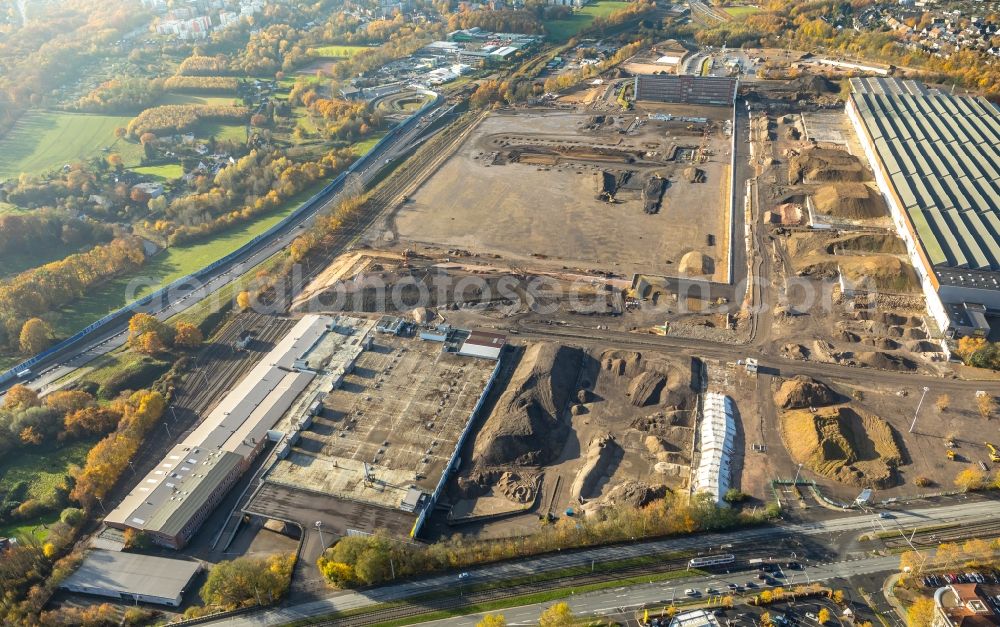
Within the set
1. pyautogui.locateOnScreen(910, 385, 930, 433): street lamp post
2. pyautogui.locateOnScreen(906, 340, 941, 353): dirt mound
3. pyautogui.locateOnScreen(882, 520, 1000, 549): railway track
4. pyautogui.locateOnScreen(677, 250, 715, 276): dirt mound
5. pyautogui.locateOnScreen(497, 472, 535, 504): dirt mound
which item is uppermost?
pyautogui.locateOnScreen(677, 250, 715, 276): dirt mound

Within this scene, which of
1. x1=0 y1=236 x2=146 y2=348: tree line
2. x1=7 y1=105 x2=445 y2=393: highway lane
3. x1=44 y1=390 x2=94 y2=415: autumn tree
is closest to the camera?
x1=44 y1=390 x2=94 y2=415: autumn tree

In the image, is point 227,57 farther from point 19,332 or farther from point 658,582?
point 658,582

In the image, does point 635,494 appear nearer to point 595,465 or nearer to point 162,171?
point 595,465

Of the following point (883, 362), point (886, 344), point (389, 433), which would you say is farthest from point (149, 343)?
point (886, 344)

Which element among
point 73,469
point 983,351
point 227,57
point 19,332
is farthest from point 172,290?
point 227,57

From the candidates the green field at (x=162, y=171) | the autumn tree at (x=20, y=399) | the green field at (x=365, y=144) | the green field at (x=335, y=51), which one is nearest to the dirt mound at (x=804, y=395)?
the autumn tree at (x=20, y=399)

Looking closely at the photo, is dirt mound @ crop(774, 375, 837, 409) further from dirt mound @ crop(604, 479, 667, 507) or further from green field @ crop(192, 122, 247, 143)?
green field @ crop(192, 122, 247, 143)

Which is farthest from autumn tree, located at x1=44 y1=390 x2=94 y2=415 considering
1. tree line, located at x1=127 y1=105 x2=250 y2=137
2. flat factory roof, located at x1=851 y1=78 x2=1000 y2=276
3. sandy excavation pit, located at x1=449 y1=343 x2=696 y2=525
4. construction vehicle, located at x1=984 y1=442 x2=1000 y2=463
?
flat factory roof, located at x1=851 y1=78 x2=1000 y2=276
